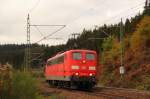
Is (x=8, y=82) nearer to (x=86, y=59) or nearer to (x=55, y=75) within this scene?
(x=86, y=59)

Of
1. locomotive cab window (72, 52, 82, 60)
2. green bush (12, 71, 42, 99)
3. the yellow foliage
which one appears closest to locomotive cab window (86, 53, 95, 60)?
locomotive cab window (72, 52, 82, 60)

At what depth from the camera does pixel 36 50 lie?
76.1m

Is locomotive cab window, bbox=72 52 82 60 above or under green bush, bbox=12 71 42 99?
above

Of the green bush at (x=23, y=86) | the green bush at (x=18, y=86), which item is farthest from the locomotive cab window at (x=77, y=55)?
the green bush at (x=23, y=86)

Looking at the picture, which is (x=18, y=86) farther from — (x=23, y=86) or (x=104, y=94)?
(x=104, y=94)

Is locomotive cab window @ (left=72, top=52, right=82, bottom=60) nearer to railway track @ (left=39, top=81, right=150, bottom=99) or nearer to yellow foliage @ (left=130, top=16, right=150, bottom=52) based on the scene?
railway track @ (left=39, top=81, right=150, bottom=99)

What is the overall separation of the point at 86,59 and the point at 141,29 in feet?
68.8

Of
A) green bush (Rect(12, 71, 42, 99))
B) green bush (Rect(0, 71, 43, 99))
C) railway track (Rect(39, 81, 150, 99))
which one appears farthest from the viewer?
railway track (Rect(39, 81, 150, 99))

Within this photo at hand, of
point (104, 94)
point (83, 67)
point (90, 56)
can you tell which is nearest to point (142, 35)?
point (90, 56)

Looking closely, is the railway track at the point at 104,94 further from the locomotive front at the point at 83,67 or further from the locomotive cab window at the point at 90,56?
the locomotive cab window at the point at 90,56

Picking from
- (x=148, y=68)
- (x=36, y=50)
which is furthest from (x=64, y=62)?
(x=36, y=50)

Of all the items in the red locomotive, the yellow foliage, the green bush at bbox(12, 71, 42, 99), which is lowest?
the green bush at bbox(12, 71, 42, 99)

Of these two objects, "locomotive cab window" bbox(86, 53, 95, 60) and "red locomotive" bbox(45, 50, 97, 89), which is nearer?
"red locomotive" bbox(45, 50, 97, 89)

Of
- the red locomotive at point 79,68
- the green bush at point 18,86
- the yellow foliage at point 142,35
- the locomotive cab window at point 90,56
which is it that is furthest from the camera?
the yellow foliage at point 142,35
